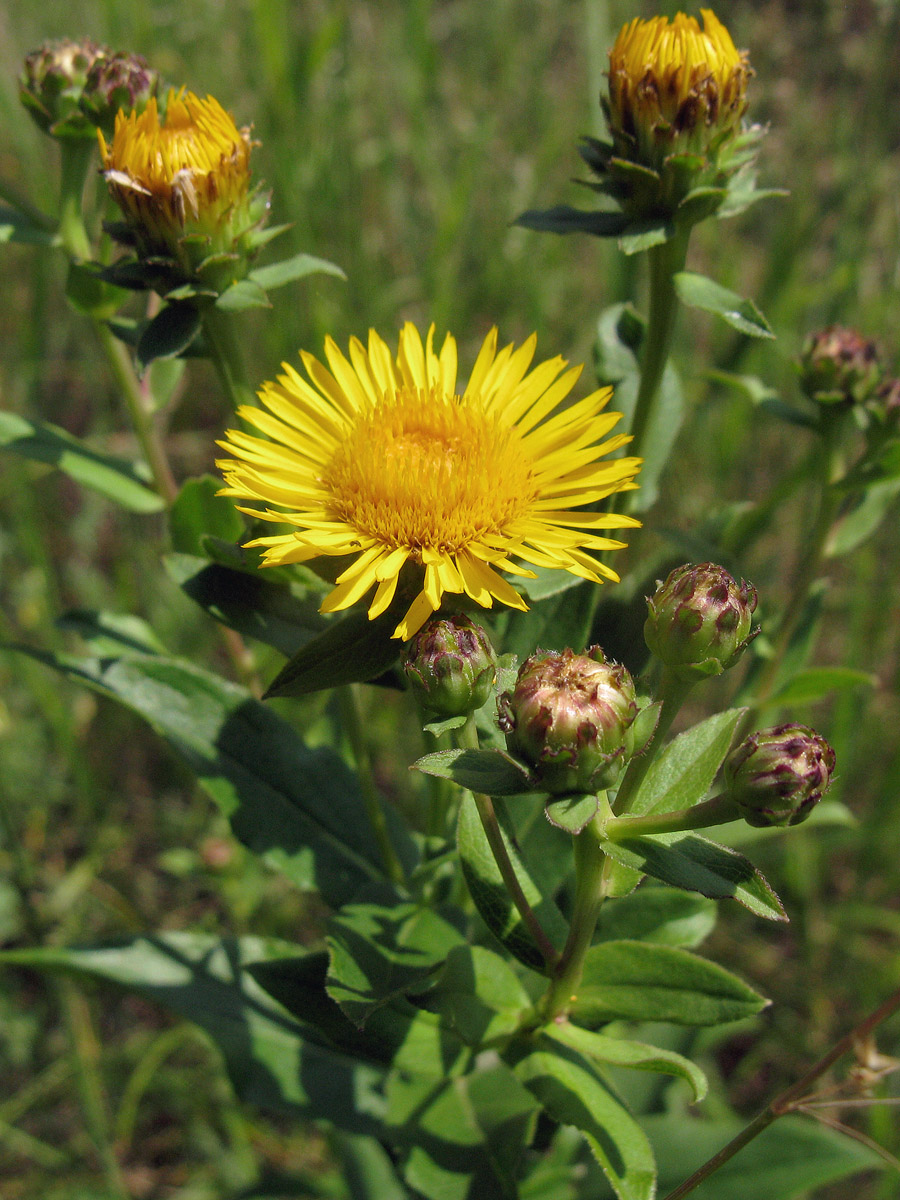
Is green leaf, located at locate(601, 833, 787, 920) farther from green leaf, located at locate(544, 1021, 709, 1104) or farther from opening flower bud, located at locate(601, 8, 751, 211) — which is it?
opening flower bud, located at locate(601, 8, 751, 211)

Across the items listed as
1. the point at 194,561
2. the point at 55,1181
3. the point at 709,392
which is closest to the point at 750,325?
the point at 194,561

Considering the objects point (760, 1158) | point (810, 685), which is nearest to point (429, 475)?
point (810, 685)

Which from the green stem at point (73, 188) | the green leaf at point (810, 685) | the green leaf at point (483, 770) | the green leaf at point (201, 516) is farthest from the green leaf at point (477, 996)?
the green stem at point (73, 188)

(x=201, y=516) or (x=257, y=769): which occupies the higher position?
(x=201, y=516)

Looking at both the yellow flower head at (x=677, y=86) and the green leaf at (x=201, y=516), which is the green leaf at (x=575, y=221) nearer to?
the yellow flower head at (x=677, y=86)

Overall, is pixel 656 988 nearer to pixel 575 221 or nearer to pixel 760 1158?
pixel 760 1158

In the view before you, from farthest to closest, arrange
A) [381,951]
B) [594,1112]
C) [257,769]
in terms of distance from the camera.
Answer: [257,769]
[381,951]
[594,1112]

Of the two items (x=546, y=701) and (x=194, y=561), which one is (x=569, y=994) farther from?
(x=194, y=561)
